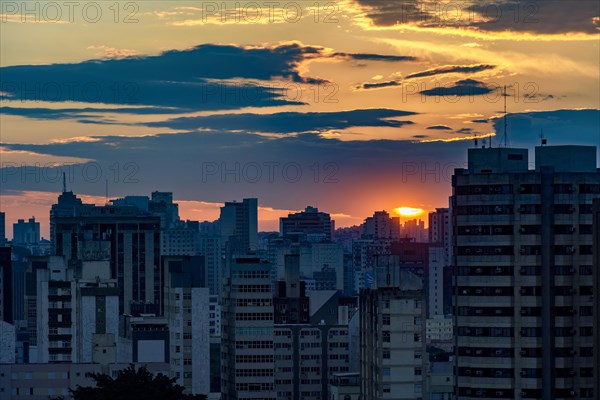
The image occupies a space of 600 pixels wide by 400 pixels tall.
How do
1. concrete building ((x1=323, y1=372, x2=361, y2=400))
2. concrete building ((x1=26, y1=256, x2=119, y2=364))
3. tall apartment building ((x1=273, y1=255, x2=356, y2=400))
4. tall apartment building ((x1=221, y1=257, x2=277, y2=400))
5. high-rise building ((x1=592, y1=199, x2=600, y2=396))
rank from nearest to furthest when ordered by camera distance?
high-rise building ((x1=592, y1=199, x2=600, y2=396)) → concrete building ((x1=323, y1=372, x2=361, y2=400)) → tall apartment building ((x1=221, y1=257, x2=277, y2=400)) → concrete building ((x1=26, y1=256, x2=119, y2=364)) → tall apartment building ((x1=273, y1=255, x2=356, y2=400))

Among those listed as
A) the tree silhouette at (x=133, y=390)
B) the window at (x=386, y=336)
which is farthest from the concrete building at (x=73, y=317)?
the tree silhouette at (x=133, y=390)

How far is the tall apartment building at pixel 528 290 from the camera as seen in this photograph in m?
97.2

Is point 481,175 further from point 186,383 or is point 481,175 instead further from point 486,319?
point 186,383

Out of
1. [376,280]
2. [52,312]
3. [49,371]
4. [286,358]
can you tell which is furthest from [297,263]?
[376,280]

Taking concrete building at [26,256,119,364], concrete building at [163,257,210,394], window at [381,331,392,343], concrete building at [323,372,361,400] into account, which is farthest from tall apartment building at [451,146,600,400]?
concrete building at [26,256,119,364]

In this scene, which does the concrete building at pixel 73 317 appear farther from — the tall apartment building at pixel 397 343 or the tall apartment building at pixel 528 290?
the tall apartment building at pixel 528 290

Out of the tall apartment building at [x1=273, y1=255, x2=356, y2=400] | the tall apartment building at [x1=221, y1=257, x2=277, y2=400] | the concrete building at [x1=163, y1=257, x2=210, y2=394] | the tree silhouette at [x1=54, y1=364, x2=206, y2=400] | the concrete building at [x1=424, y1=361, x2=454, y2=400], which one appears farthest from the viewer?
the tall apartment building at [x1=273, y1=255, x2=356, y2=400]

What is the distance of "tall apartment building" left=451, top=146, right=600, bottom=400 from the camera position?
97.2 metres

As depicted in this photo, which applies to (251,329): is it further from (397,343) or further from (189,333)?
(397,343)

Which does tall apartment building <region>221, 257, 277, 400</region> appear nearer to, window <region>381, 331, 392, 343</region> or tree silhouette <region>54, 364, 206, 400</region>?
window <region>381, 331, 392, 343</region>

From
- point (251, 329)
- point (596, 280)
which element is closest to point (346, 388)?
point (251, 329)

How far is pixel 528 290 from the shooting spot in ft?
320

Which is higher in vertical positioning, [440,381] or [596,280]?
[596,280]

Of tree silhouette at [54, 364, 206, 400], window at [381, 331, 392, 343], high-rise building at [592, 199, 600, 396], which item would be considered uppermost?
high-rise building at [592, 199, 600, 396]
